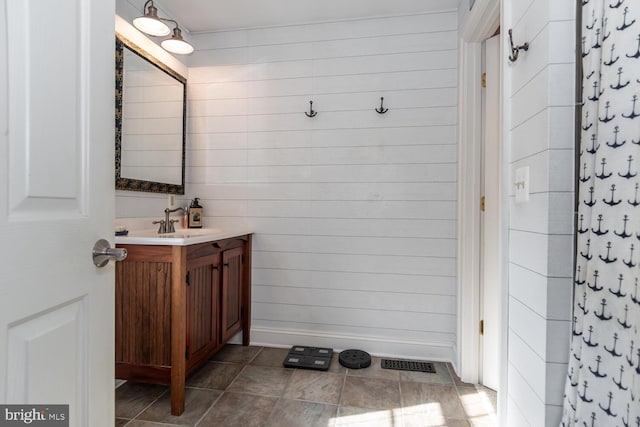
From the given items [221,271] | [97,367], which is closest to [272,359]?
[221,271]

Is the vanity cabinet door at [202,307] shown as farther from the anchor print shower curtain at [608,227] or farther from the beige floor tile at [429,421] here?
the anchor print shower curtain at [608,227]

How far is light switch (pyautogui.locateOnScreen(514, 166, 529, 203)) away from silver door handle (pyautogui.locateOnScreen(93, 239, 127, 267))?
1267 millimetres

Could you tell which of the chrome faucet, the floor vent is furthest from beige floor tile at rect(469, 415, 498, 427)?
the chrome faucet

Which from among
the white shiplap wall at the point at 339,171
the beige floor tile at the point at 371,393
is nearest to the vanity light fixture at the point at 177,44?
the white shiplap wall at the point at 339,171

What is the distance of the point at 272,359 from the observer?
230cm

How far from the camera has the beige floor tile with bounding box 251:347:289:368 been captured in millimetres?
2223

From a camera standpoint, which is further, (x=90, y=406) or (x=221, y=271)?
(x=221, y=271)

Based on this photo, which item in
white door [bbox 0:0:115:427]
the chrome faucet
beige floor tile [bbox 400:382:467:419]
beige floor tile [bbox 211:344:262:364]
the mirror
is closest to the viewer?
white door [bbox 0:0:115:427]

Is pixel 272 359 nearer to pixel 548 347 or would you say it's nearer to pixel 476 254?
pixel 476 254

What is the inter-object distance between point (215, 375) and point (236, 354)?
32 centimetres

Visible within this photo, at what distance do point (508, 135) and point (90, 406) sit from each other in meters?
1.60

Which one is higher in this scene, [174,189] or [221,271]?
[174,189]

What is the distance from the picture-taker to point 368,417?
1667 mm

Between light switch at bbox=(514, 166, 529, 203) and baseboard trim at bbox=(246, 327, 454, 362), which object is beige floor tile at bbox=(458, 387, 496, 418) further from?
light switch at bbox=(514, 166, 529, 203)
